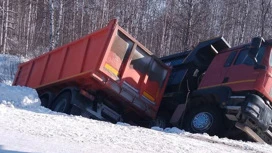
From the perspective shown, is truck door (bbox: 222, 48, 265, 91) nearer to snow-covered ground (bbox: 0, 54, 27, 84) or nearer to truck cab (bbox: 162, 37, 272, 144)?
truck cab (bbox: 162, 37, 272, 144)

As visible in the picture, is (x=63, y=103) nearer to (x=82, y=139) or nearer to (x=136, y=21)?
(x=82, y=139)

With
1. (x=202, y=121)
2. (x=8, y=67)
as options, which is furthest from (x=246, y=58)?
(x=8, y=67)

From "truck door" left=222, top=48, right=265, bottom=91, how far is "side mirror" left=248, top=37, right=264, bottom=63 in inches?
8.2

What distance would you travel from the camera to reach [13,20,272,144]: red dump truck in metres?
8.39

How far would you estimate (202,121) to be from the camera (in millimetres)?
9094

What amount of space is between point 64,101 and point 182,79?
3081mm

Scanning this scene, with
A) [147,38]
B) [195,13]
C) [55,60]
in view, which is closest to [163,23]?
[147,38]

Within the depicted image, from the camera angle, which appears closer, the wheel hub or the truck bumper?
the truck bumper

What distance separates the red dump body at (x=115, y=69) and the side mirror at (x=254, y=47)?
2.42 meters

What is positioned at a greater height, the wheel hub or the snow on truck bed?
the wheel hub

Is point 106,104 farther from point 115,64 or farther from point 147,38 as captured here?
point 147,38

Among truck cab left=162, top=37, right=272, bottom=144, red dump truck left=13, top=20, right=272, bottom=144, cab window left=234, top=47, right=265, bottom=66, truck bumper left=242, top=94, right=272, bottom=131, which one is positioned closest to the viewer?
truck bumper left=242, top=94, right=272, bottom=131

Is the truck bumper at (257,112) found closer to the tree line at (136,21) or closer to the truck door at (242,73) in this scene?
the truck door at (242,73)

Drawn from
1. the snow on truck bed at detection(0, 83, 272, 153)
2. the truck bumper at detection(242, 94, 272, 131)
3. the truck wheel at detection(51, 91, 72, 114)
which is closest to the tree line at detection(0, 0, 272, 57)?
the truck wheel at detection(51, 91, 72, 114)
